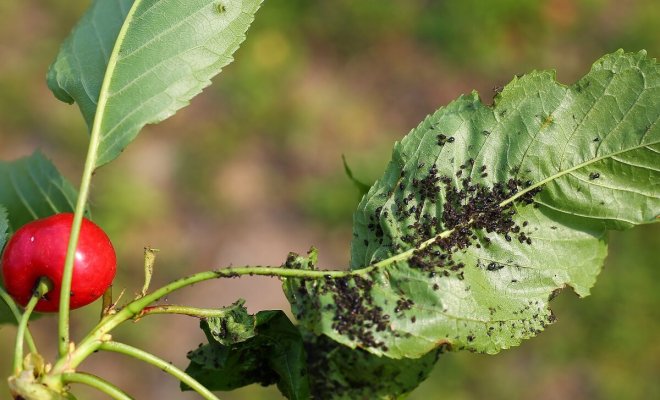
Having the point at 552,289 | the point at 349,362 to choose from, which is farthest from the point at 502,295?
the point at 349,362

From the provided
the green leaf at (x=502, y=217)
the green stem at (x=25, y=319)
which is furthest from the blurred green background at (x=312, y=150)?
the green stem at (x=25, y=319)

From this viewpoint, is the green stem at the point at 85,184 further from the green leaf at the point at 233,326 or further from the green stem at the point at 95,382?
the green leaf at the point at 233,326

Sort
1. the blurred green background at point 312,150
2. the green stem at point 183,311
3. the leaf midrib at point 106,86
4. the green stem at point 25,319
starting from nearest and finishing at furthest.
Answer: the green stem at point 25,319 → the green stem at point 183,311 → the leaf midrib at point 106,86 → the blurred green background at point 312,150

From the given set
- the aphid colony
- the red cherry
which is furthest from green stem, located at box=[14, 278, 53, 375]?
the aphid colony

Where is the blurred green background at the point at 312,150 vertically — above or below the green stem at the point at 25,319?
above

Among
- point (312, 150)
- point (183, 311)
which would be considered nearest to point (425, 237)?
point (183, 311)

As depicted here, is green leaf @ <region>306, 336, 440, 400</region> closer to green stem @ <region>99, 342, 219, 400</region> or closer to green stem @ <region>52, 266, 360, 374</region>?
green stem @ <region>52, 266, 360, 374</region>

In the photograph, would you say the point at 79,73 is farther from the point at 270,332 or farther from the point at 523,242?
the point at 523,242
